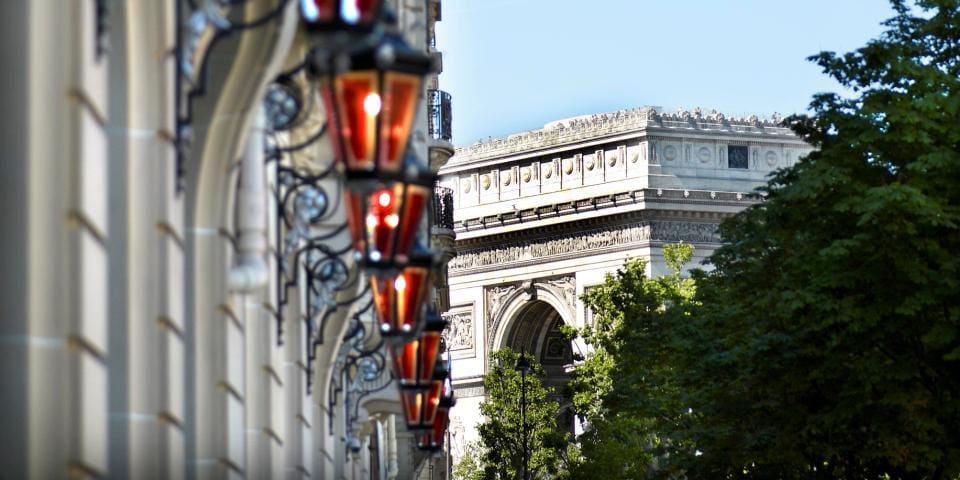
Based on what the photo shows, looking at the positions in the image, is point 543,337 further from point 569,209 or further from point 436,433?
point 436,433

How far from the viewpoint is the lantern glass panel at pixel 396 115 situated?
416 inches

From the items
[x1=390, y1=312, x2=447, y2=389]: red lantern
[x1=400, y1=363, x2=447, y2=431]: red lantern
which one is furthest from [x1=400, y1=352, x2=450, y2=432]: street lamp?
[x1=390, y1=312, x2=447, y2=389]: red lantern

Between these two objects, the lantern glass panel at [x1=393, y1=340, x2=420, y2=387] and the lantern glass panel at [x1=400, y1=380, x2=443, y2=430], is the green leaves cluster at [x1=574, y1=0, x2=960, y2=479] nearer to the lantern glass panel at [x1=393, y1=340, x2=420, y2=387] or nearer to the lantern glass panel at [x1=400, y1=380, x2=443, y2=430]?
the lantern glass panel at [x1=400, y1=380, x2=443, y2=430]

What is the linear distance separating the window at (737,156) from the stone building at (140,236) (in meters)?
94.7

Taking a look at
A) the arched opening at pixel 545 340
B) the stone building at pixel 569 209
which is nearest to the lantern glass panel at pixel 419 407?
the stone building at pixel 569 209

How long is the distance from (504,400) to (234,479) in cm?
8321

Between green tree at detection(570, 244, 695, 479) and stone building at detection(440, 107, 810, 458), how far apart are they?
22050 millimetres

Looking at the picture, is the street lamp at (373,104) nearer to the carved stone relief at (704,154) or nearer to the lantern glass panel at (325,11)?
the lantern glass panel at (325,11)

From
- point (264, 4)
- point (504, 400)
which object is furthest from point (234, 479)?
point (504, 400)

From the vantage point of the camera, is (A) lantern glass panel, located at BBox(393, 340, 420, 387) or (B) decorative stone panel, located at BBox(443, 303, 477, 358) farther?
(B) decorative stone panel, located at BBox(443, 303, 477, 358)

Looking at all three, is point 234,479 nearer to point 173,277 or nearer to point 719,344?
point 173,277

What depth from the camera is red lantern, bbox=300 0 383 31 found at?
9.27 meters

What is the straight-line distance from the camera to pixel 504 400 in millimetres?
96750

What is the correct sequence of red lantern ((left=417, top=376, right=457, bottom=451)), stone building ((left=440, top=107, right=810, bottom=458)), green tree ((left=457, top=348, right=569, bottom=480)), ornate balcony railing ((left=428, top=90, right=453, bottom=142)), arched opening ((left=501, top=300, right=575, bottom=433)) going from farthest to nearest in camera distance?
arched opening ((left=501, top=300, right=575, bottom=433)) < stone building ((left=440, top=107, right=810, bottom=458)) < green tree ((left=457, top=348, right=569, bottom=480)) < ornate balcony railing ((left=428, top=90, right=453, bottom=142)) < red lantern ((left=417, top=376, right=457, bottom=451))
